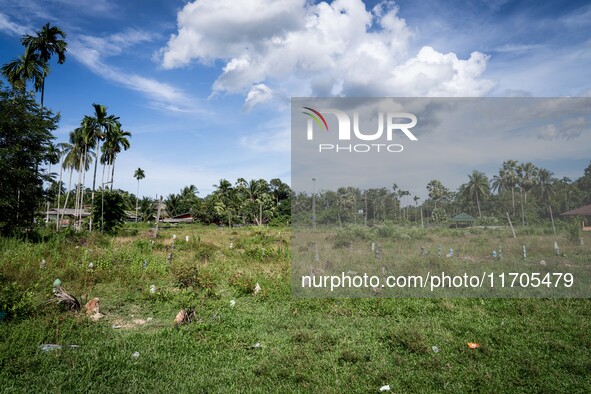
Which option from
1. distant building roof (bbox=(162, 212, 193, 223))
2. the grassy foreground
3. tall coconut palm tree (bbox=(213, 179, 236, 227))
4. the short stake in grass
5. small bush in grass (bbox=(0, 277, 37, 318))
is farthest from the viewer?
distant building roof (bbox=(162, 212, 193, 223))

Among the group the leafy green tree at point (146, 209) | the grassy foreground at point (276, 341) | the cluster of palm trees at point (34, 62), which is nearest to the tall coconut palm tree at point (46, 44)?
the cluster of palm trees at point (34, 62)

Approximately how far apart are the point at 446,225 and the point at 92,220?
22717 mm

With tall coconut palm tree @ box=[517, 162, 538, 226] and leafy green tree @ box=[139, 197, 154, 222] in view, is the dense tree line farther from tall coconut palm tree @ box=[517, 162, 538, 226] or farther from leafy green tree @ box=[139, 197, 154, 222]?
leafy green tree @ box=[139, 197, 154, 222]

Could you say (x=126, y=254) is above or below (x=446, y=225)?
below

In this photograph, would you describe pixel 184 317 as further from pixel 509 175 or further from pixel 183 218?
pixel 183 218

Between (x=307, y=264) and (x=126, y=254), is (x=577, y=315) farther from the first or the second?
(x=126, y=254)

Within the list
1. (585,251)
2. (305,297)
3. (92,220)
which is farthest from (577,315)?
(92,220)

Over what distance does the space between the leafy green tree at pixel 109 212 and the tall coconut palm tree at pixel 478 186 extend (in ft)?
74.0

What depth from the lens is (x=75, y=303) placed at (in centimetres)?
700

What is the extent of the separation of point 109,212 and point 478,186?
2328 cm

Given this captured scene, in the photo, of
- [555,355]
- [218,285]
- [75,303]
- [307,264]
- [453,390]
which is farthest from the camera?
[307,264]

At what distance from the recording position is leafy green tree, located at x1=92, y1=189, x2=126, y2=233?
24894mm

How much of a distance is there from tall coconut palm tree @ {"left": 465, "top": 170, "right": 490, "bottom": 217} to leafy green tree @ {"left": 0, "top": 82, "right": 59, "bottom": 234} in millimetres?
19141

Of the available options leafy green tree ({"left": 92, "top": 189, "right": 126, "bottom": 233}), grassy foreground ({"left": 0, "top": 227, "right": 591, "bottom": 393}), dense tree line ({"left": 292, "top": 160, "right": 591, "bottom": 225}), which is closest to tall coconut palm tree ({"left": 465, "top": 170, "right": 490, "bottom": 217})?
dense tree line ({"left": 292, "top": 160, "right": 591, "bottom": 225})
